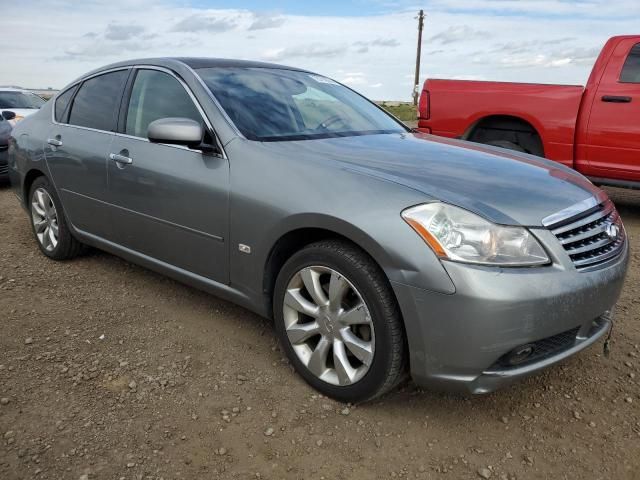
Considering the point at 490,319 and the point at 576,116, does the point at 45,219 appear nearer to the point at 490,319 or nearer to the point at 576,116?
the point at 490,319

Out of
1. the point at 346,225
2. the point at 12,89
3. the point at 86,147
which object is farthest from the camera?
the point at 12,89

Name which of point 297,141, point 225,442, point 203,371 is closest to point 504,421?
point 225,442

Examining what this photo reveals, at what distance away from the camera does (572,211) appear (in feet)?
8.18

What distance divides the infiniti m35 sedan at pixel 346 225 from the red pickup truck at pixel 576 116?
2.92 m

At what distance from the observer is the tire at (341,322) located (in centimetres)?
237

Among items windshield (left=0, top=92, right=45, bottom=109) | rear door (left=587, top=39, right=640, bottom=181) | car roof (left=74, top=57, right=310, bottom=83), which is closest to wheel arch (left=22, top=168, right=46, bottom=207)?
car roof (left=74, top=57, right=310, bottom=83)

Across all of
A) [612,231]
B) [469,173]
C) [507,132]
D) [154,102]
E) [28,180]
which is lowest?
[28,180]

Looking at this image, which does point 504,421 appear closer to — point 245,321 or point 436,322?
point 436,322

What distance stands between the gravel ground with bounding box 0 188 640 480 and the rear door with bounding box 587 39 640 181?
9.20 feet

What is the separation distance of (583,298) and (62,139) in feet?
11.8

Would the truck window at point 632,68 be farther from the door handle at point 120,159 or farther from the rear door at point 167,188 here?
the door handle at point 120,159

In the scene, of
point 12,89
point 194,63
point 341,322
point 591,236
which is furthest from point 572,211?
point 12,89

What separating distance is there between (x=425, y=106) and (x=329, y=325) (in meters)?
4.76

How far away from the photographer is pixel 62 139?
4.17 metres
